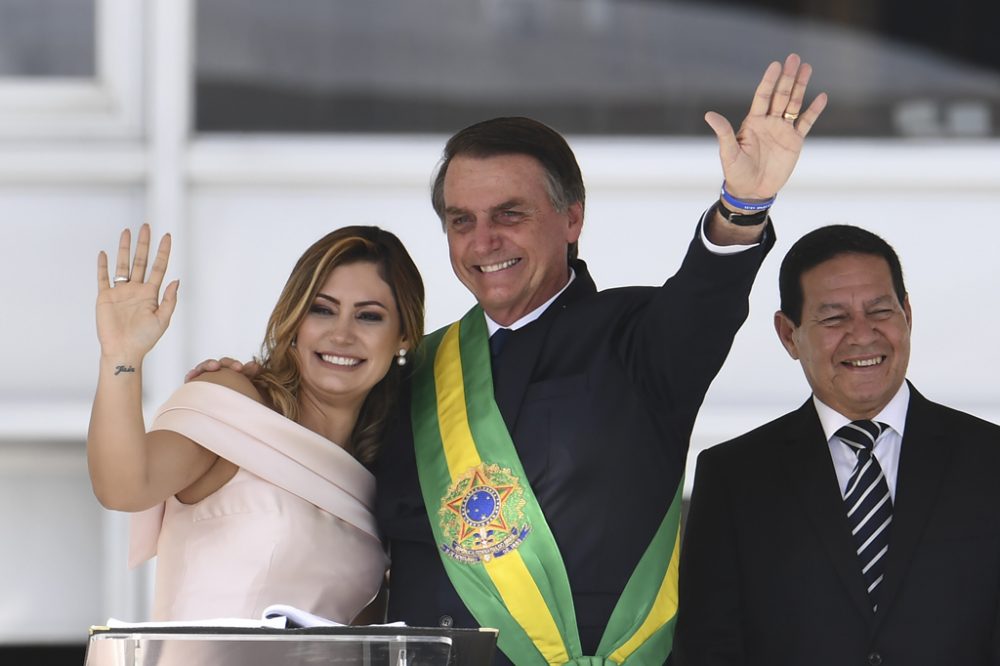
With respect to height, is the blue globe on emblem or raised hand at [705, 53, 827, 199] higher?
raised hand at [705, 53, 827, 199]

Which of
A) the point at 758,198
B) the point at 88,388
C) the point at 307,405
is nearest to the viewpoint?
the point at 758,198

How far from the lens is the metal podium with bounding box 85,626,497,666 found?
2.00 m

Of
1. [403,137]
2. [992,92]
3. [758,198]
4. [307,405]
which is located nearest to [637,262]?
[403,137]

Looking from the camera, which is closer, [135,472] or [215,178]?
[135,472]

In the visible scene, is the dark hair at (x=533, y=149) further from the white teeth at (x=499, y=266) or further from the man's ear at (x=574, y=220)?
the white teeth at (x=499, y=266)

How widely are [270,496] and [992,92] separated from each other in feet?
8.45

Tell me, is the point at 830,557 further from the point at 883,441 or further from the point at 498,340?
the point at 498,340

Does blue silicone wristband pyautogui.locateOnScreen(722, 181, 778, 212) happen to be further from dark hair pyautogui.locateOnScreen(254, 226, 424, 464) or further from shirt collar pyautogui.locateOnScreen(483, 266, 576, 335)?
dark hair pyautogui.locateOnScreen(254, 226, 424, 464)

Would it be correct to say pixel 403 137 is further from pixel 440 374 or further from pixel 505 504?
pixel 505 504

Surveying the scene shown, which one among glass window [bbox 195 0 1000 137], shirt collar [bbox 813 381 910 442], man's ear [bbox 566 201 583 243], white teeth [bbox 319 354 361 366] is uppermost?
glass window [bbox 195 0 1000 137]

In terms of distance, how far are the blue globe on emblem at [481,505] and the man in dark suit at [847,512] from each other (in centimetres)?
42

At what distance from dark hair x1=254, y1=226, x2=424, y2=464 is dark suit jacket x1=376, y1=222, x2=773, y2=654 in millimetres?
216

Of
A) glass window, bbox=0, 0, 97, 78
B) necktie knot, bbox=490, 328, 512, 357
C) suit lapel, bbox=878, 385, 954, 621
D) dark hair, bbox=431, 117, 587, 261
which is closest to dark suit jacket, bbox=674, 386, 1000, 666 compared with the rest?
suit lapel, bbox=878, 385, 954, 621

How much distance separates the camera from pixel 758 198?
2447 millimetres
